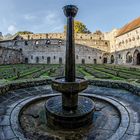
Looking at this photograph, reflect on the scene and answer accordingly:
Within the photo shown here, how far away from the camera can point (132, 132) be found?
3830 mm

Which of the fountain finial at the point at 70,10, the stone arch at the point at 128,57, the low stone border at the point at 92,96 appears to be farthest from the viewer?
the stone arch at the point at 128,57

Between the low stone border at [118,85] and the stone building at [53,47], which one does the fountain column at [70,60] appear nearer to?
the low stone border at [118,85]

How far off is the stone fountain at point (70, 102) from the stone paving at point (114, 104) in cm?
60

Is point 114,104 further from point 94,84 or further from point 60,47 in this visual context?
point 60,47

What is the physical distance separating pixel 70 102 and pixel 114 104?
1739 millimetres

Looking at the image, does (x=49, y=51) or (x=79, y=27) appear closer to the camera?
(x=49, y=51)

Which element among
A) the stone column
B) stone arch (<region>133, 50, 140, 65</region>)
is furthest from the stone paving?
stone arch (<region>133, 50, 140, 65</region>)

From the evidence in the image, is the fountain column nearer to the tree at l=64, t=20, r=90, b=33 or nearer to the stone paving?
the stone paving

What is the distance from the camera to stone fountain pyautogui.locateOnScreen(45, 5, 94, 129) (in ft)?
15.1

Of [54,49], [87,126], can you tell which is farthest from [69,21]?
[54,49]

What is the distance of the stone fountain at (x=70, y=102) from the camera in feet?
15.1

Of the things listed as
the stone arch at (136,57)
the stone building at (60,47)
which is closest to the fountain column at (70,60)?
the stone arch at (136,57)

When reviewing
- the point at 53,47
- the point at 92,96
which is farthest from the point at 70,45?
the point at 53,47

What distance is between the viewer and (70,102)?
495 cm
